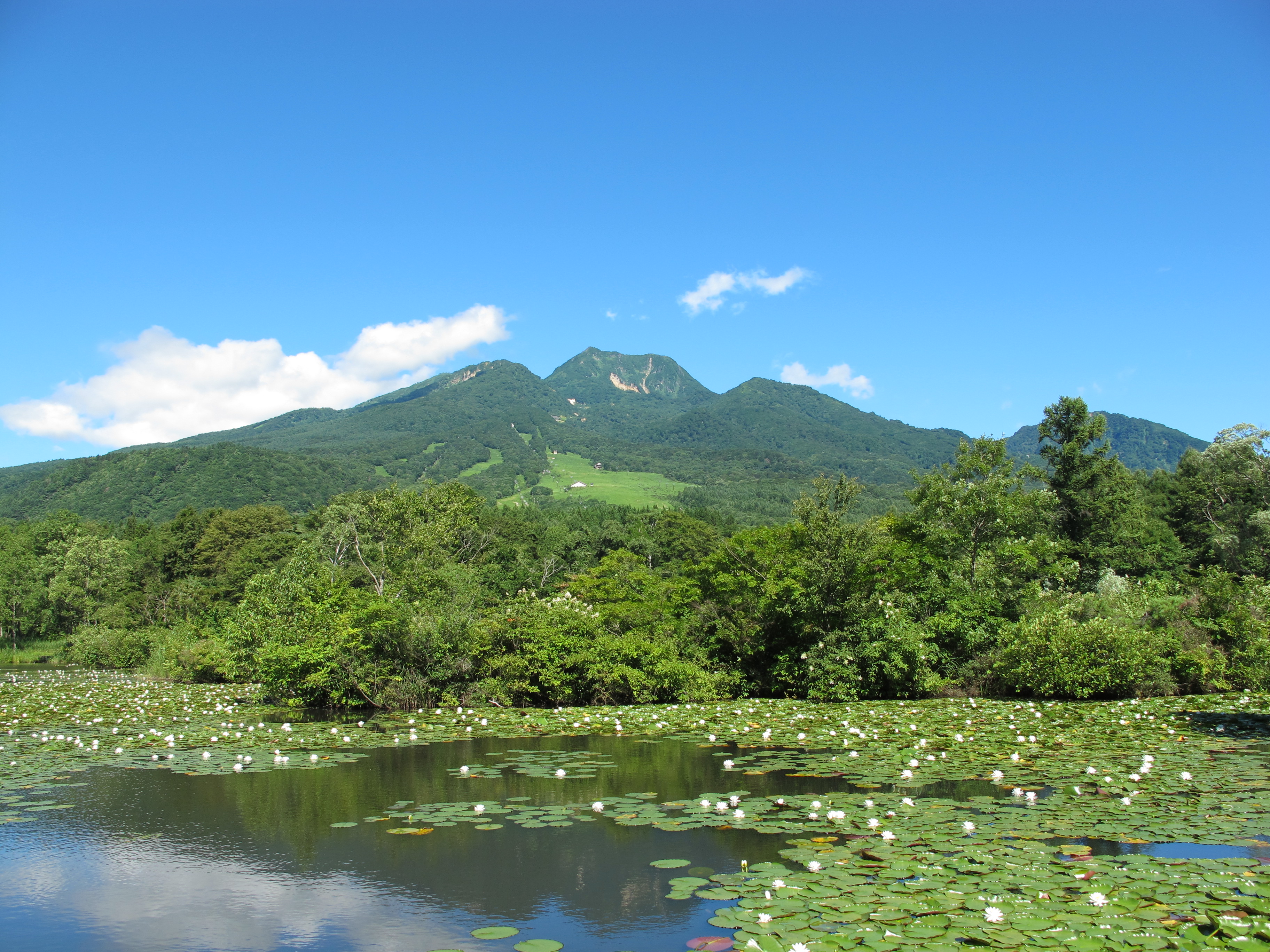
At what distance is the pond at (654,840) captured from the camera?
6477 mm

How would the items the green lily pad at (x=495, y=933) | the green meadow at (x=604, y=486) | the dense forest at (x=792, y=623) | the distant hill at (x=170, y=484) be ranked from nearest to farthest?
the green lily pad at (x=495, y=933) → the dense forest at (x=792, y=623) → the distant hill at (x=170, y=484) → the green meadow at (x=604, y=486)

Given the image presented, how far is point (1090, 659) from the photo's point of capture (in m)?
21.3

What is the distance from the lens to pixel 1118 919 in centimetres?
613

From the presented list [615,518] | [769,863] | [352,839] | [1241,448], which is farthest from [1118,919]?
[615,518]

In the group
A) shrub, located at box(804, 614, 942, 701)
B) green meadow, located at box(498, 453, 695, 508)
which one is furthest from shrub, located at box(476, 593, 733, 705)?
green meadow, located at box(498, 453, 695, 508)

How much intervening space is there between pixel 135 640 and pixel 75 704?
87.9 feet

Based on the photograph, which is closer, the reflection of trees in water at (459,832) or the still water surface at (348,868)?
the still water surface at (348,868)

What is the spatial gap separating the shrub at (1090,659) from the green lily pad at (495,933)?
19931 millimetres

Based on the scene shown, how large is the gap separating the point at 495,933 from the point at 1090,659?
67.3ft

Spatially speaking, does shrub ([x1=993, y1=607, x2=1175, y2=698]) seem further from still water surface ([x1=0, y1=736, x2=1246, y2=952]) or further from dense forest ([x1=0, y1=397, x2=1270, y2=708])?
still water surface ([x1=0, y1=736, x2=1246, y2=952])

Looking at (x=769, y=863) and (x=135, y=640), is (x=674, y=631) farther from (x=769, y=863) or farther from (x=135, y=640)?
(x=135, y=640)

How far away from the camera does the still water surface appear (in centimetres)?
670

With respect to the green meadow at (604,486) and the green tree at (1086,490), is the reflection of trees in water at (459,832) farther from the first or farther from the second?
the green meadow at (604,486)

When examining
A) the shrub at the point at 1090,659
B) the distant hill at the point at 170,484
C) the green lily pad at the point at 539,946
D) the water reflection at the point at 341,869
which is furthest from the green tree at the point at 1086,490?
the distant hill at the point at 170,484
